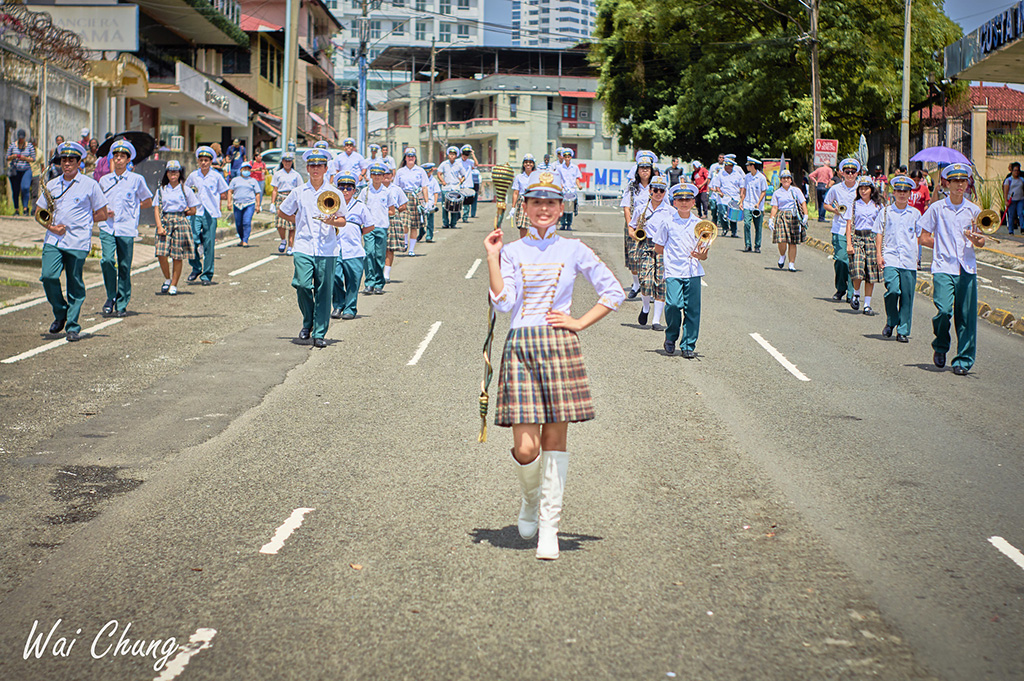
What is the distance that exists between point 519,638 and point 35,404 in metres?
6.24

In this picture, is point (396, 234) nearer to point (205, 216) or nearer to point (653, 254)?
point (205, 216)

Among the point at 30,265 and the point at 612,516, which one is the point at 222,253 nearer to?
the point at 30,265

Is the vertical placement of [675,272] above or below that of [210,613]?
above

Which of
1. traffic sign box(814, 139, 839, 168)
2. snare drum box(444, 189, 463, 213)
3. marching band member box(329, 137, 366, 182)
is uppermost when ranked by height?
traffic sign box(814, 139, 839, 168)

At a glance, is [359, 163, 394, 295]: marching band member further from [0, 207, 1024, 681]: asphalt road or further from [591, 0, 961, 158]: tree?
[591, 0, 961, 158]: tree

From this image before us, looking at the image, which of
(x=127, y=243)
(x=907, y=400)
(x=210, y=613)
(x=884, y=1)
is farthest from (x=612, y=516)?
(x=884, y=1)

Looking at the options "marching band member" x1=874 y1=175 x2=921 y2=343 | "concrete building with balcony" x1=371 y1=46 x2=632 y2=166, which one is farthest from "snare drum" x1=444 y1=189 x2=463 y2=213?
"concrete building with balcony" x1=371 y1=46 x2=632 y2=166

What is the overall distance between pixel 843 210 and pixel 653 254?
4.18 m

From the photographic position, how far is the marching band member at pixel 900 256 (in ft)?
43.9

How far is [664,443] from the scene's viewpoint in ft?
27.3

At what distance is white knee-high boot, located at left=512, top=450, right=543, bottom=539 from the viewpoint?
18.9 ft

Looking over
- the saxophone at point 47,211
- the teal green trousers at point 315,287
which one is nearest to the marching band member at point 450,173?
the teal green trousers at point 315,287

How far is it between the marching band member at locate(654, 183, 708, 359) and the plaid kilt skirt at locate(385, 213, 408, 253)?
6.94 metres

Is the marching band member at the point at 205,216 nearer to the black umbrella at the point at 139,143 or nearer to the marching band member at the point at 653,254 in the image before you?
the black umbrella at the point at 139,143
